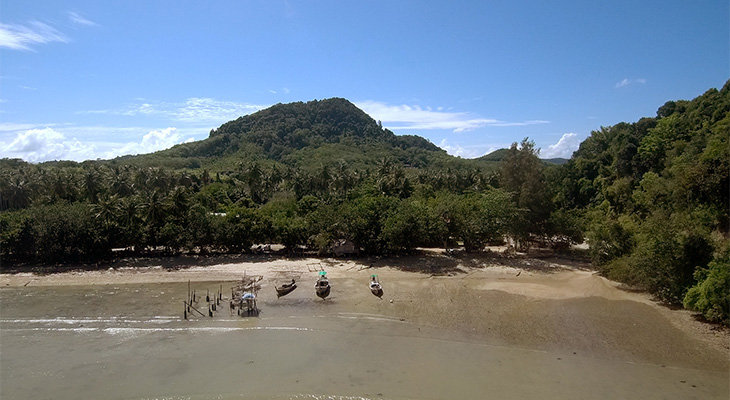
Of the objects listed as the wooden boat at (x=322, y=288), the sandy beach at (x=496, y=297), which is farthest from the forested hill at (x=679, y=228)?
the wooden boat at (x=322, y=288)

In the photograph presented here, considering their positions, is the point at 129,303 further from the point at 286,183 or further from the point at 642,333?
the point at 286,183

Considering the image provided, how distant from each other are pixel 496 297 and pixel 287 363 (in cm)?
1553

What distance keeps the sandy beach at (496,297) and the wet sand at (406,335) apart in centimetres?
11

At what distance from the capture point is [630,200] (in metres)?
44.0

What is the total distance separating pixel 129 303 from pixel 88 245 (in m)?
12.8

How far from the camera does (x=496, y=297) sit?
90.0 feet

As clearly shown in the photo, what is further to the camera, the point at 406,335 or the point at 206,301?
the point at 206,301

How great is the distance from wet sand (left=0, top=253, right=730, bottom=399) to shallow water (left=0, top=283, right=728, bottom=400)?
0.09 metres

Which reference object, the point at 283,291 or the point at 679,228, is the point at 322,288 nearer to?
the point at 283,291

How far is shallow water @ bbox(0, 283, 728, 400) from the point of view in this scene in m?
16.6

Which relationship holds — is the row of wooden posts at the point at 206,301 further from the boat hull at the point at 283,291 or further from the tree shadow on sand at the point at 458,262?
the tree shadow on sand at the point at 458,262

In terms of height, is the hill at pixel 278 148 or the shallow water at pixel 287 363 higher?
the hill at pixel 278 148

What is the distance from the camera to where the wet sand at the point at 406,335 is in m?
17.0

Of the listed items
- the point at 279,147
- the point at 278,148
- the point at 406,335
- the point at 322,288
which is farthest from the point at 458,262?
the point at 279,147
